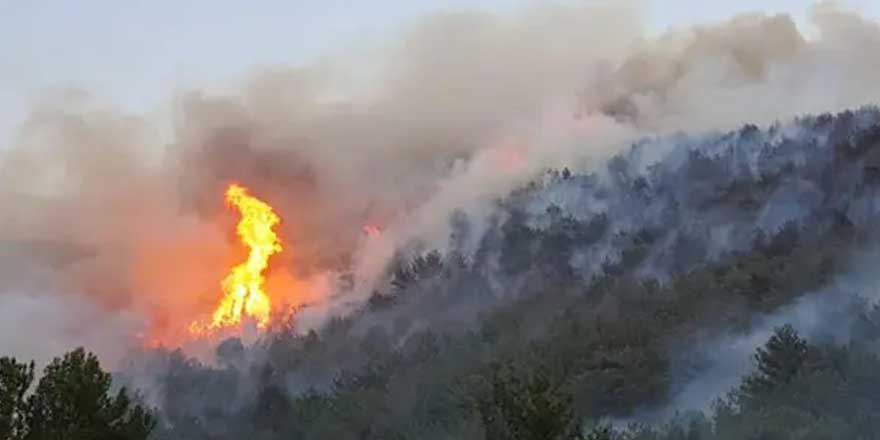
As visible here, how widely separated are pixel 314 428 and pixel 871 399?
94.3 m

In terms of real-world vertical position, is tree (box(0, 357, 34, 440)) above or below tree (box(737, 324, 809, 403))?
below

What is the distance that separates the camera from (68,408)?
3959cm

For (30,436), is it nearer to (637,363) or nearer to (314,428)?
(637,363)

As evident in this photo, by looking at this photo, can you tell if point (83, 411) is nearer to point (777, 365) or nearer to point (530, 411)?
point (530, 411)

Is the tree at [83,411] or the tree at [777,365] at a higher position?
the tree at [777,365]

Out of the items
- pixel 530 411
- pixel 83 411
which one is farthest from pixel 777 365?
pixel 83 411

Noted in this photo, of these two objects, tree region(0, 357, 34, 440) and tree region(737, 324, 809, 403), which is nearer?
tree region(0, 357, 34, 440)

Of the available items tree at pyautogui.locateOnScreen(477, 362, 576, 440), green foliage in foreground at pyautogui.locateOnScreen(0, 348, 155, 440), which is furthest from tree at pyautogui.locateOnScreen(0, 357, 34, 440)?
tree at pyautogui.locateOnScreen(477, 362, 576, 440)

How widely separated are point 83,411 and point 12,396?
2727 millimetres

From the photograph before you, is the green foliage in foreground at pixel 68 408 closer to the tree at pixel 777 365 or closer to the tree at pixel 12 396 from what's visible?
the tree at pixel 12 396

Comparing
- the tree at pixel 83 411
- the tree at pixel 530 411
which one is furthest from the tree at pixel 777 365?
the tree at pixel 83 411

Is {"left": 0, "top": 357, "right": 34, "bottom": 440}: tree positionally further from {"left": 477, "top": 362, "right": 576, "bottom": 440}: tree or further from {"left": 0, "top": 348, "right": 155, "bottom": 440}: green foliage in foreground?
{"left": 477, "top": 362, "right": 576, "bottom": 440}: tree

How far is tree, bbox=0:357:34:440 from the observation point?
39156 millimetres

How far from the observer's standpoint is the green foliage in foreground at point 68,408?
39188 mm
